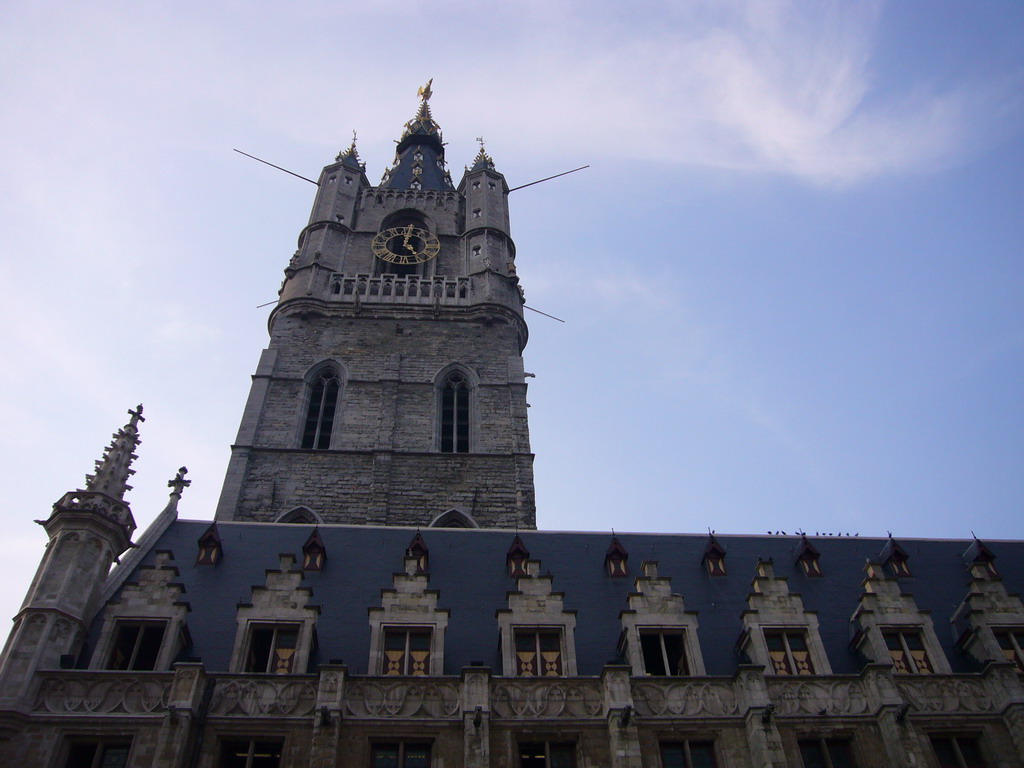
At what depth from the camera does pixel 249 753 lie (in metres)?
14.4

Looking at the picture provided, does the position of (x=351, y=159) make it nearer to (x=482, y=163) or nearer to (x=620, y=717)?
(x=482, y=163)

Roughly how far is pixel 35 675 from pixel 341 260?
28680 millimetres

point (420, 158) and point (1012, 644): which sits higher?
point (420, 158)

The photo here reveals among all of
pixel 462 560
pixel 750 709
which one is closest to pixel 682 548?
pixel 462 560

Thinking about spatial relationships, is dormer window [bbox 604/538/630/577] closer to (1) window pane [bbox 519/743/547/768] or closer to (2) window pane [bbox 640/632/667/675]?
(2) window pane [bbox 640/632/667/675]

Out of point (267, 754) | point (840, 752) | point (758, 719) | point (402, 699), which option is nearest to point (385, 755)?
point (402, 699)

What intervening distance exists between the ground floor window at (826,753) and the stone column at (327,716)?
719cm

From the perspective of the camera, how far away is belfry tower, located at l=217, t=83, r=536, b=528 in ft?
100

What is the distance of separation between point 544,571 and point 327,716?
21.3 ft

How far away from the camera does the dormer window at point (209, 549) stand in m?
19.8

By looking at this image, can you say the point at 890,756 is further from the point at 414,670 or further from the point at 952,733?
the point at 414,670

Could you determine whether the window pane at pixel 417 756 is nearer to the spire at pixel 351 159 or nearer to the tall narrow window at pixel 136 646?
the tall narrow window at pixel 136 646

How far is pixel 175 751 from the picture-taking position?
14.0 meters

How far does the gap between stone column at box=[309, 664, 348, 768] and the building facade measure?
33 millimetres
